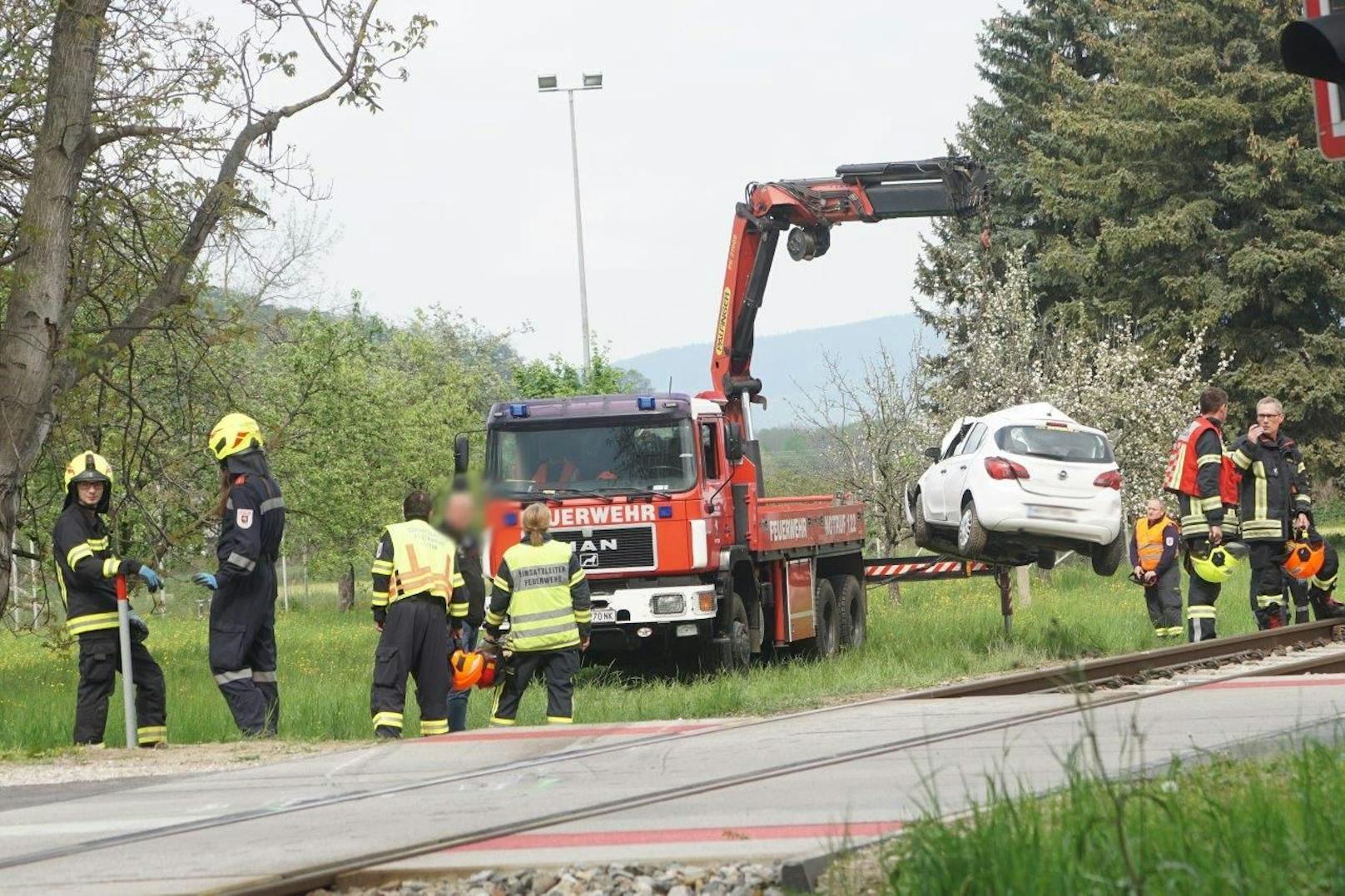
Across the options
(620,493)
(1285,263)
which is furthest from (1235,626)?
(1285,263)

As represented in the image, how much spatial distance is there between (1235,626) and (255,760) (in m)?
12.3

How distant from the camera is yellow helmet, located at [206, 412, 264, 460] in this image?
11.3m

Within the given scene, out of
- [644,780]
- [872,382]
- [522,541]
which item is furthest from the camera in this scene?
[872,382]

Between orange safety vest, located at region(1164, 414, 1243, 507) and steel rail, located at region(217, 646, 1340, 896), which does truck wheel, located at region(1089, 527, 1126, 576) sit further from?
steel rail, located at region(217, 646, 1340, 896)

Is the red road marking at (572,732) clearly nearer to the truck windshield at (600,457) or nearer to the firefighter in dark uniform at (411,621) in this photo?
the firefighter in dark uniform at (411,621)

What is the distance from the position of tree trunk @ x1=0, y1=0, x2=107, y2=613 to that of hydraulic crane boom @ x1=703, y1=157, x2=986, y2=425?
6.64 metres

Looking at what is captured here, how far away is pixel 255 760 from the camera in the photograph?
32.3 feet

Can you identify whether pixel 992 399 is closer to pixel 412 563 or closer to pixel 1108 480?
pixel 1108 480

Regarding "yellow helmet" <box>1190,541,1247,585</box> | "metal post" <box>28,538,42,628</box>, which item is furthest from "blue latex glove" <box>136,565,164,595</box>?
"metal post" <box>28,538,42,628</box>

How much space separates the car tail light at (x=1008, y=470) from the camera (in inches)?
673

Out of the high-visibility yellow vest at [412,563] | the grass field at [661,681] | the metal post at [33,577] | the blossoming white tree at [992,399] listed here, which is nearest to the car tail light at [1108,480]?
the grass field at [661,681]

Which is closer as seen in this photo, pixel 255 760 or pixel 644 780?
pixel 644 780

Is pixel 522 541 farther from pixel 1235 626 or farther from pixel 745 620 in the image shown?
pixel 1235 626

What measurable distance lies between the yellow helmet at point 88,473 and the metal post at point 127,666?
626 millimetres
